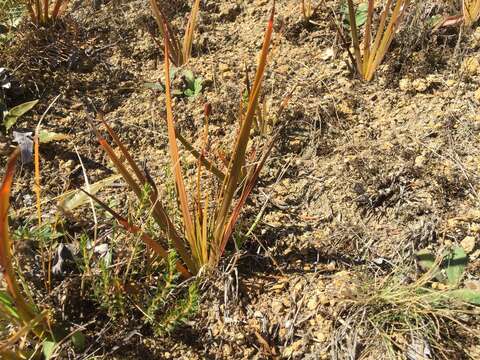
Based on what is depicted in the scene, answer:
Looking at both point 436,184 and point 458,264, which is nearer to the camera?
point 458,264

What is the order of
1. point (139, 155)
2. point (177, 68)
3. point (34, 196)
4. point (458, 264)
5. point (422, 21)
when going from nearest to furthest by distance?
point (458, 264) < point (34, 196) < point (139, 155) < point (422, 21) < point (177, 68)

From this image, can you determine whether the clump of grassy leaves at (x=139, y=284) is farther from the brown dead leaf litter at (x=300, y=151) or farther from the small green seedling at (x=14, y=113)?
the small green seedling at (x=14, y=113)

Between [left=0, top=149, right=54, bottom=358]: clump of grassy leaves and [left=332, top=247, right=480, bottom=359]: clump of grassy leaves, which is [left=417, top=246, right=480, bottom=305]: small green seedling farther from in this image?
[left=0, top=149, right=54, bottom=358]: clump of grassy leaves

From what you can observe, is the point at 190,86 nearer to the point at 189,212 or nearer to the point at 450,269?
the point at 189,212

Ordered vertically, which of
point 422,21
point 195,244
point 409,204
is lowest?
point 409,204

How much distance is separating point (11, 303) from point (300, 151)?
37.4 inches

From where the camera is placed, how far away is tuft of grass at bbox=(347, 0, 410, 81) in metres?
1.64

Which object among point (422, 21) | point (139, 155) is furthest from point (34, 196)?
point (422, 21)

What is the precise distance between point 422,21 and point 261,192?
35.4 inches

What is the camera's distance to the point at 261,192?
1552 mm

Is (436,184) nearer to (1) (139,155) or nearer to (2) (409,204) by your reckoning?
(2) (409,204)

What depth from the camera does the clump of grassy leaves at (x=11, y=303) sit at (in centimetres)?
87

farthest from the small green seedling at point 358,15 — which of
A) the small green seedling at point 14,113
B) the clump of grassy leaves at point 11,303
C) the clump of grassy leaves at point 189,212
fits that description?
the clump of grassy leaves at point 11,303

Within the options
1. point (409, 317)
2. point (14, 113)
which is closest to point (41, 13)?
point (14, 113)
